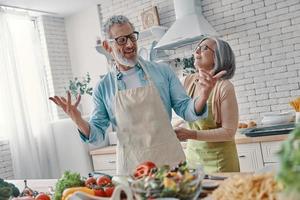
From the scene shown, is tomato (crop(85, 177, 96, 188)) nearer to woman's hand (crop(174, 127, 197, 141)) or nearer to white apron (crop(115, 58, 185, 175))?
white apron (crop(115, 58, 185, 175))

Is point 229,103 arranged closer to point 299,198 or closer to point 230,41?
point 299,198

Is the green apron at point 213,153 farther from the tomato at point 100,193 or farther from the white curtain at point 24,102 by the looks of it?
the white curtain at point 24,102

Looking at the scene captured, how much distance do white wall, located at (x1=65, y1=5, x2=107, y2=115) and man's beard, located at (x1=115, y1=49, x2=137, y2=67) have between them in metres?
2.80

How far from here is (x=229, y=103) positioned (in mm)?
2207

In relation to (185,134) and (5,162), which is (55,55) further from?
(185,134)

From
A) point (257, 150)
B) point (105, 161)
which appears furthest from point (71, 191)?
point (105, 161)

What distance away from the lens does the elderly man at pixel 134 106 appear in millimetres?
2016

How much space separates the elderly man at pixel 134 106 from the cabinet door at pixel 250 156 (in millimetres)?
1212

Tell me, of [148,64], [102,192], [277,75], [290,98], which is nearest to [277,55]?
[277,75]

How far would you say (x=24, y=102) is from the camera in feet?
14.2

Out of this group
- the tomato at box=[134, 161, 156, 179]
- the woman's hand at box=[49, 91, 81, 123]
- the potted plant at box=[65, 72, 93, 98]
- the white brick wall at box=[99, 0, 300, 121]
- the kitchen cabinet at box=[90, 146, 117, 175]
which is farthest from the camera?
the potted plant at box=[65, 72, 93, 98]

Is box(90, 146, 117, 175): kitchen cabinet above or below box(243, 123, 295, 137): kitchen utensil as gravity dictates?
below

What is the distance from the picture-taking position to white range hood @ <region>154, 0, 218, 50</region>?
3631 millimetres

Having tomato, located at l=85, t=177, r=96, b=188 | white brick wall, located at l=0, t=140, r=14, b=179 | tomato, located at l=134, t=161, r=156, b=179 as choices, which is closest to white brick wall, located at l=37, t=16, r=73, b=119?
white brick wall, located at l=0, t=140, r=14, b=179
